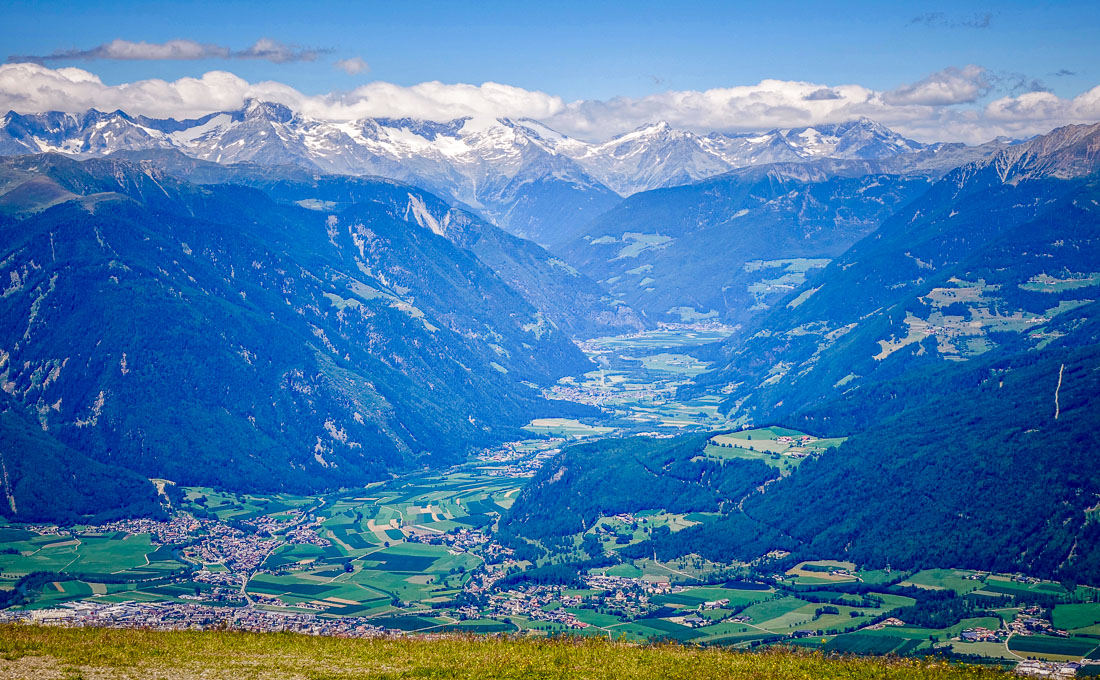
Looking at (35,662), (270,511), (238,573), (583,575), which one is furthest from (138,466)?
(35,662)

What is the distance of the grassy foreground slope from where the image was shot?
54781 mm

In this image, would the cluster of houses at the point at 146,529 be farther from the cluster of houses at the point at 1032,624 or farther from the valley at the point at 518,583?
the cluster of houses at the point at 1032,624

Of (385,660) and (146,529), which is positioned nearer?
(385,660)

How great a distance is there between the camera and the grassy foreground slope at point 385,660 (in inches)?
2157

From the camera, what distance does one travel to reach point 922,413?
187625 millimetres

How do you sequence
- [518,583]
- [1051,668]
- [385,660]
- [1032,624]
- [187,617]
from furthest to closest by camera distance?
[518,583] → [187,617] → [1032,624] → [1051,668] → [385,660]

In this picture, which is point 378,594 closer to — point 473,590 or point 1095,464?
point 473,590

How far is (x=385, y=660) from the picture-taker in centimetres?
5875

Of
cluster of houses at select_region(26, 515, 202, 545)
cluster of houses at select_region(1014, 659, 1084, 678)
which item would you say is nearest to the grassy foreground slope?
cluster of houses at select_region(1014, 659, 1084, 678)

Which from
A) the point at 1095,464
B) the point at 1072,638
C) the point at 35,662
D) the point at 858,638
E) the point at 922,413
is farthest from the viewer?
the point at 922,413

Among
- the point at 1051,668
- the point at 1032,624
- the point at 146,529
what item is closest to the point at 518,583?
the point at 146,529

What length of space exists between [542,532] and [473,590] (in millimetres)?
28711

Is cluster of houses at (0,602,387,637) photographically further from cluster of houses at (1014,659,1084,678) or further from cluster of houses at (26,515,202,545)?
cluster of houses at (1014,659,1084,678)

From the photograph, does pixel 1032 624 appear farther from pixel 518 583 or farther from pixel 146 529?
pixel 146 529
